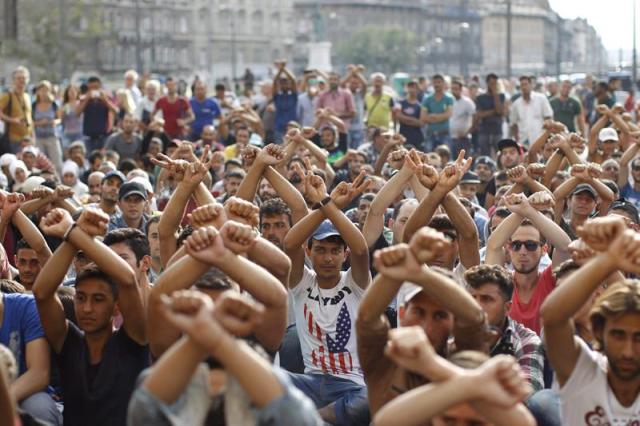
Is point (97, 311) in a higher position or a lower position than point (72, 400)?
higher

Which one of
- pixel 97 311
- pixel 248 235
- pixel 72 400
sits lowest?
pixel 72 400

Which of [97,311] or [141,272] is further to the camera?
[141,272]

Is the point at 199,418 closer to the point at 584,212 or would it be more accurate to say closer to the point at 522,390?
the point at 522,390

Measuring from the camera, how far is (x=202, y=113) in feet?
75.4

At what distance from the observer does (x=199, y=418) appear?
15.7ft

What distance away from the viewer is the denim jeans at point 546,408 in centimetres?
681

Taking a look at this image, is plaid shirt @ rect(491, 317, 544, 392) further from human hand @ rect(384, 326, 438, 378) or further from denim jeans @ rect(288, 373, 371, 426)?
human hand @ rect(384, 326, 438, 378)

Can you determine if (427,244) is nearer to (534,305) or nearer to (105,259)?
(105,259)

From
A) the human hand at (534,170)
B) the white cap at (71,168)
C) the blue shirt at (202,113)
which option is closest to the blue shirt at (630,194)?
the human hand at (534,170)

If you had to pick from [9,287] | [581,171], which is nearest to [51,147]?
[581,171]

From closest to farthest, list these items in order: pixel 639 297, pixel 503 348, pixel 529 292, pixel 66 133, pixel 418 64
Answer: pixel 639 297 → pixel 503 348 → pixel 529 292 → pixel 66 133 → pixel 418 64

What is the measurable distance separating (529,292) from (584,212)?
2495 mm

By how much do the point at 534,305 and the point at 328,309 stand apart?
1.18 metres

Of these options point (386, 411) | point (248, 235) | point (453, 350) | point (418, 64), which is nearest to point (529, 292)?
point (453, 350)
